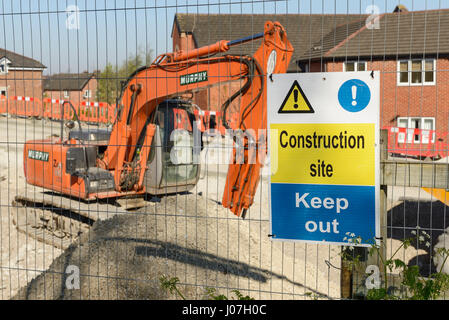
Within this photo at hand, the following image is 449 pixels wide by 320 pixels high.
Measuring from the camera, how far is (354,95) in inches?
146

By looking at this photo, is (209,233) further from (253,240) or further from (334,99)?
(334,99)

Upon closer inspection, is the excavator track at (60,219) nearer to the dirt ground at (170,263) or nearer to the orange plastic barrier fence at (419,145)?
the dirt ground at (170,263)

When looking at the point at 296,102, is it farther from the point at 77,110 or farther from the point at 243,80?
the point at 77,110

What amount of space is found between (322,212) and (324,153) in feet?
1.37

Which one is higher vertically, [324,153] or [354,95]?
[354,95]

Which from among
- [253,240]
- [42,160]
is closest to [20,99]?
[42,160]

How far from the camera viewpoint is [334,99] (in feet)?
12.3

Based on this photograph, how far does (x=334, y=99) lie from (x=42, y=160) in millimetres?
7812

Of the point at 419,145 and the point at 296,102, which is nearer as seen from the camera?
the point at 296,102

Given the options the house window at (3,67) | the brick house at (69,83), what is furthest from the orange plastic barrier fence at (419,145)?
the house window at (3,67)

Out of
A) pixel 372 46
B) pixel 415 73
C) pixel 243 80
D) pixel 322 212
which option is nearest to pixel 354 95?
pixel 372 46

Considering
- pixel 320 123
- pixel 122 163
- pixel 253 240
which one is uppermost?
pixel 320 123

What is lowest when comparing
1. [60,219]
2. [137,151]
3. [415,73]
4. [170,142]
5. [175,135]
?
[60,219]

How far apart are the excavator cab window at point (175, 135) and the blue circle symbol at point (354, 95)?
587cm
